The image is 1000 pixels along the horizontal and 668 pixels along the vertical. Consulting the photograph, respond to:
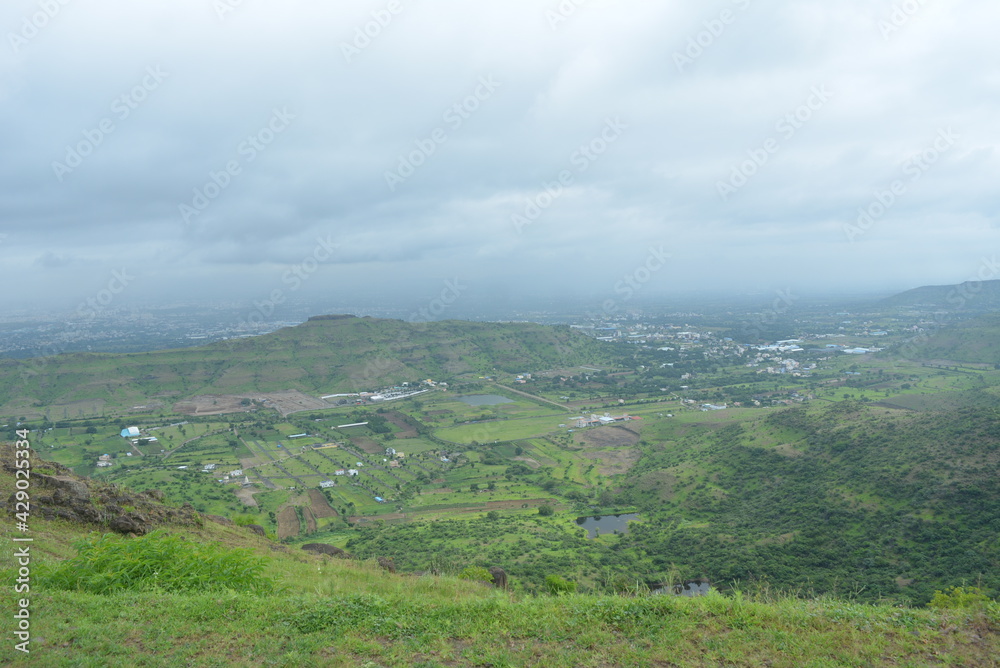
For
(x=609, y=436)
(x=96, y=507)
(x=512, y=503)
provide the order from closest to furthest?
(x=96, y=507), (x=512, y=503), (x=609, y=436)

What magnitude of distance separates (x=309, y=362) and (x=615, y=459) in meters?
86.1

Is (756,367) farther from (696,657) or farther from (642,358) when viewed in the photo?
(696,657)

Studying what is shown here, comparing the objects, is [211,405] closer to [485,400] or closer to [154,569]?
[485,400]

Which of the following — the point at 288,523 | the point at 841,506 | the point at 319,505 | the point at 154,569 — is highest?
the point at 154,569

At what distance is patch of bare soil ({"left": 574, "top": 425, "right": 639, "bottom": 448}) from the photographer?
2808 inches

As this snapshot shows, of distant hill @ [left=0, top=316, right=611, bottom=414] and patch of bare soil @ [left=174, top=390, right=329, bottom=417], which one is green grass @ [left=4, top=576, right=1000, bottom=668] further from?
distant hill @ [left=0, top=316, right=611, bottom=414]

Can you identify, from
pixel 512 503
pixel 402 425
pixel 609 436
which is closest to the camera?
pixel 512 503

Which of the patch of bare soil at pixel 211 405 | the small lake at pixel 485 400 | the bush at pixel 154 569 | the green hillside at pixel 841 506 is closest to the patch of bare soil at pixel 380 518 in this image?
the green hillside at pixel 841 506

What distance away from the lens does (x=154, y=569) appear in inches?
404

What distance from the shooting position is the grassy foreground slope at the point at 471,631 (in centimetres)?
733

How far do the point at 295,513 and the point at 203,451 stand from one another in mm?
32013

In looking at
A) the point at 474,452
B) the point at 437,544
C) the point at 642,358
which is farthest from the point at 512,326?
the point at 437,544

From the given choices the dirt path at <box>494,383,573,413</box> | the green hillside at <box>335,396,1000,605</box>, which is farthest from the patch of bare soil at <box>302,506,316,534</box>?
the dirt path at <box>494,383,573,413</box>

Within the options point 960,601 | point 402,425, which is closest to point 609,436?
point 402,425
